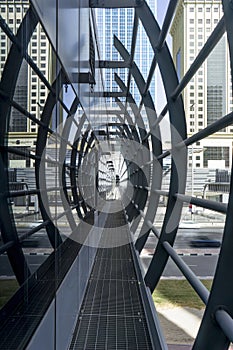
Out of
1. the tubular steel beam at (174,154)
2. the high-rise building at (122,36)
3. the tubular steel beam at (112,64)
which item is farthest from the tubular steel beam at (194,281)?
the tubular steel beam at (112,64)

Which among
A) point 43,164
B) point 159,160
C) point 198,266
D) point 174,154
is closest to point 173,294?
point 198,266

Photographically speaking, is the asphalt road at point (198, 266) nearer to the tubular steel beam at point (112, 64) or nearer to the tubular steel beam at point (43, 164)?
the tubular steel beam at point (43, 164)

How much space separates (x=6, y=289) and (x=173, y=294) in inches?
118

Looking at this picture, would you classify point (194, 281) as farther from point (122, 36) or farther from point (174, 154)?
point (122, 36)

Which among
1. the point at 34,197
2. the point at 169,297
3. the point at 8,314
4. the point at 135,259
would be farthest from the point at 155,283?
the point at 8,314

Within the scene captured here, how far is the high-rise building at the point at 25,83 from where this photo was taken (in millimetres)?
1057

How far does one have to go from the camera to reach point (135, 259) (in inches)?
188

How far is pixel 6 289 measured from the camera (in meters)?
1.09

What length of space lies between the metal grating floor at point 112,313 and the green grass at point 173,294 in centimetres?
22

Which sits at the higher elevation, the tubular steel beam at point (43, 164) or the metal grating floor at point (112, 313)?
the tubular steel beam at point (43, 164)

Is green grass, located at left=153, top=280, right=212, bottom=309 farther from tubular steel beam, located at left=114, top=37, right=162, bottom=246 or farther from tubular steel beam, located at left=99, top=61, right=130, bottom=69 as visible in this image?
tubular steel beam, located at left=99, top=61, right=130, bottom=69

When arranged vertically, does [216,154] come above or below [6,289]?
above

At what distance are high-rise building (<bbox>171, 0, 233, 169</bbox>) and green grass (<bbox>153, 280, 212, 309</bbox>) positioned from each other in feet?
3.96

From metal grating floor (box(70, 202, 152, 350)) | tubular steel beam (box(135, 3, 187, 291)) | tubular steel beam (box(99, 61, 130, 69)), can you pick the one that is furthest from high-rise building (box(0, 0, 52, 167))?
tubular steel beam (box(99, 61, 130, 69))
